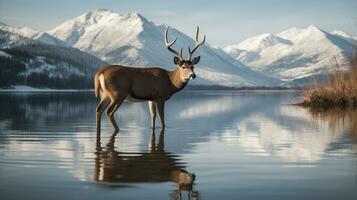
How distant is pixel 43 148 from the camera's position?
1107 cm

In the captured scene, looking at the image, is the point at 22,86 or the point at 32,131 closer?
the point at 32,131

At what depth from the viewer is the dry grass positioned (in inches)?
1125

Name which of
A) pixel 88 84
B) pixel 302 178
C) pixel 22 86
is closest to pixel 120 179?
pixel 302 178

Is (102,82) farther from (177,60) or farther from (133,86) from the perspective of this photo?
(177,60)

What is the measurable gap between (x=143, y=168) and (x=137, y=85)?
7988mm

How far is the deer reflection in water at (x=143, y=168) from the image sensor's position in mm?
7414

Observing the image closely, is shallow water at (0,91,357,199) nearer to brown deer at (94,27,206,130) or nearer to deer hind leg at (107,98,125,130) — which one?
deer hind leg at (107,98,125,130)

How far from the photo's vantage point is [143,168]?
8500 mm

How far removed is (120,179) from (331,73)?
23672 mm

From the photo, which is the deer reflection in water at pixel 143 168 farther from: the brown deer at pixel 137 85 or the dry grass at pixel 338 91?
the dry grass at pixel 338 91

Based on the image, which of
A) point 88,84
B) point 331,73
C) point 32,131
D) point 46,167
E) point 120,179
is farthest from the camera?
point 88,84

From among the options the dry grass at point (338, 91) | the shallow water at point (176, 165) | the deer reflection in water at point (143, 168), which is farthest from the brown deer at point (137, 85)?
the dry grass at point (338, 91)

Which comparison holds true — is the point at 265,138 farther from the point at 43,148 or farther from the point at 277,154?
the point at 43,148

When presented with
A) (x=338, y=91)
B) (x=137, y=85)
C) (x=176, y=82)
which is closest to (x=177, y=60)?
(x=176, y=82)
